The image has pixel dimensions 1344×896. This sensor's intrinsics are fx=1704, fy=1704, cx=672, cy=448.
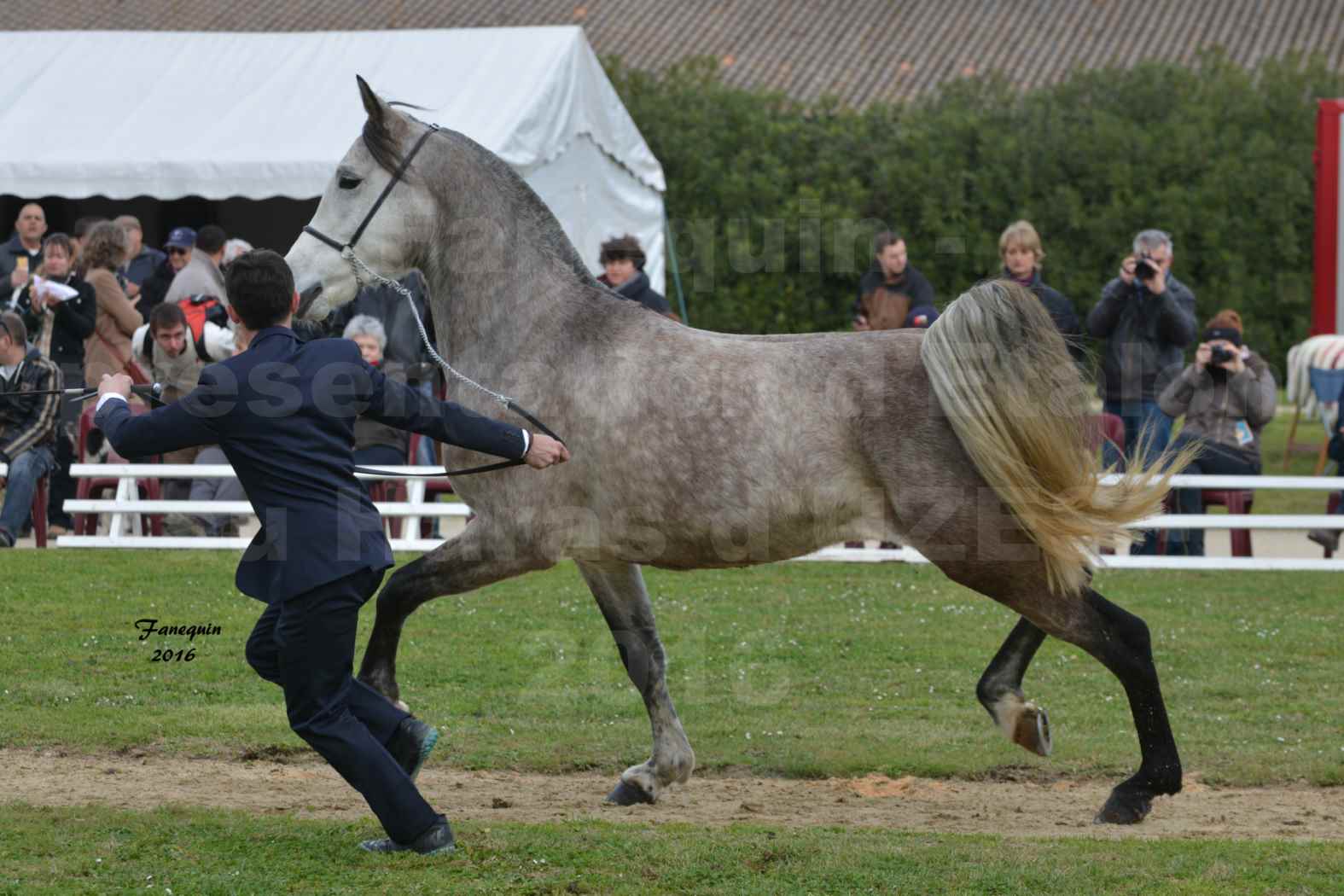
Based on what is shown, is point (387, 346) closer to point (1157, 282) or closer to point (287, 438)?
point (1157, 282)

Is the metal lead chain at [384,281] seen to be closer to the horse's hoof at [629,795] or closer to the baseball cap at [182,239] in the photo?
the horse's hoof at [629,795]

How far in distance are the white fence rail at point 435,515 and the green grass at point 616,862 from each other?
18.2 feet

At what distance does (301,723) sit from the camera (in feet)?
15.8

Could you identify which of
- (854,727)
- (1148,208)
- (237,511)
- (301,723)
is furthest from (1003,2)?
(301,723)

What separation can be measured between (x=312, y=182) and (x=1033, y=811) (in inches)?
403

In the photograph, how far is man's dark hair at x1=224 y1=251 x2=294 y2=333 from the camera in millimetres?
4793

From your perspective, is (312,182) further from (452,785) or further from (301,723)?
(301,723)

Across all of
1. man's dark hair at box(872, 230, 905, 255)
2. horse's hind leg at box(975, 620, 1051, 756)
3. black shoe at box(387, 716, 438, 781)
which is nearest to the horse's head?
black shoe at box(387, 716, 438, 781)

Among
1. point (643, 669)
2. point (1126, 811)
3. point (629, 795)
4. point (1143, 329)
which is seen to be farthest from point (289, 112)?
point (1126, 811)

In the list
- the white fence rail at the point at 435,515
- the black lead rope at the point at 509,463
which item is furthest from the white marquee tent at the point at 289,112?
the black lead rope at the point at 509,463

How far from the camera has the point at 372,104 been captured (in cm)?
559

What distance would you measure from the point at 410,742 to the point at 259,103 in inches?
447

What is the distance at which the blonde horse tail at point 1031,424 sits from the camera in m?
5.36

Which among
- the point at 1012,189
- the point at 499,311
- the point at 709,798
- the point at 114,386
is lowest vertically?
the point at 709,798
